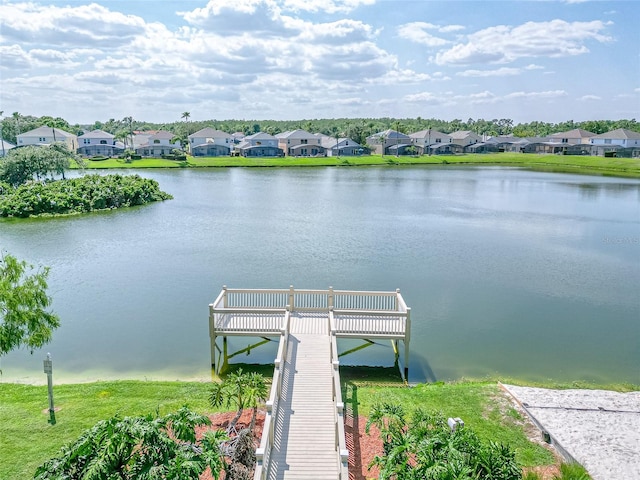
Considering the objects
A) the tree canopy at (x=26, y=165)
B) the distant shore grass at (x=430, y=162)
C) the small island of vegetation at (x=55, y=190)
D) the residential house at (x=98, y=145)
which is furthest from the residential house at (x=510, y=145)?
the tree canopy at (x=26, y=165)

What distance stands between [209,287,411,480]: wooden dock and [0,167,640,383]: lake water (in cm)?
156

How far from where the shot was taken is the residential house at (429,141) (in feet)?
406

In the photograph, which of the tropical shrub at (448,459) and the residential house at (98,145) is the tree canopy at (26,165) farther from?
the tropical shrub at (448,459)

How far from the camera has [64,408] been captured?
13625mm

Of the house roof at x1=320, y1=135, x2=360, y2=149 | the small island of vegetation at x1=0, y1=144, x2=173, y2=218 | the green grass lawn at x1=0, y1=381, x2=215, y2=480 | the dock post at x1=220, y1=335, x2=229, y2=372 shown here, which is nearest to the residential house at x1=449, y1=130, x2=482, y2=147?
the house roof at x1=320, y1=135, x2=360, y2=149

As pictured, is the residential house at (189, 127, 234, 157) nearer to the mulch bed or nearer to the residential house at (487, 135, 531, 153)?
the residential house at (487, 135, 531, 153)

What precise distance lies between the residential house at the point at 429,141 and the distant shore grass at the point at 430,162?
6.44m

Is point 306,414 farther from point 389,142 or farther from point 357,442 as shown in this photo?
point 389,142

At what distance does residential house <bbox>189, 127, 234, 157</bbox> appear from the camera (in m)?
106

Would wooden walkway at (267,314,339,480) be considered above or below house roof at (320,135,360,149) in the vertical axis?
below

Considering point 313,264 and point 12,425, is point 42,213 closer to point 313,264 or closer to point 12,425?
point 313,264

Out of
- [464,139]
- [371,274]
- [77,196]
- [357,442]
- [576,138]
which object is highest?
[576,138]

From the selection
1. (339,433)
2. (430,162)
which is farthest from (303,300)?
(430,162)

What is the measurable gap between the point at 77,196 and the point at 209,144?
61784mm
